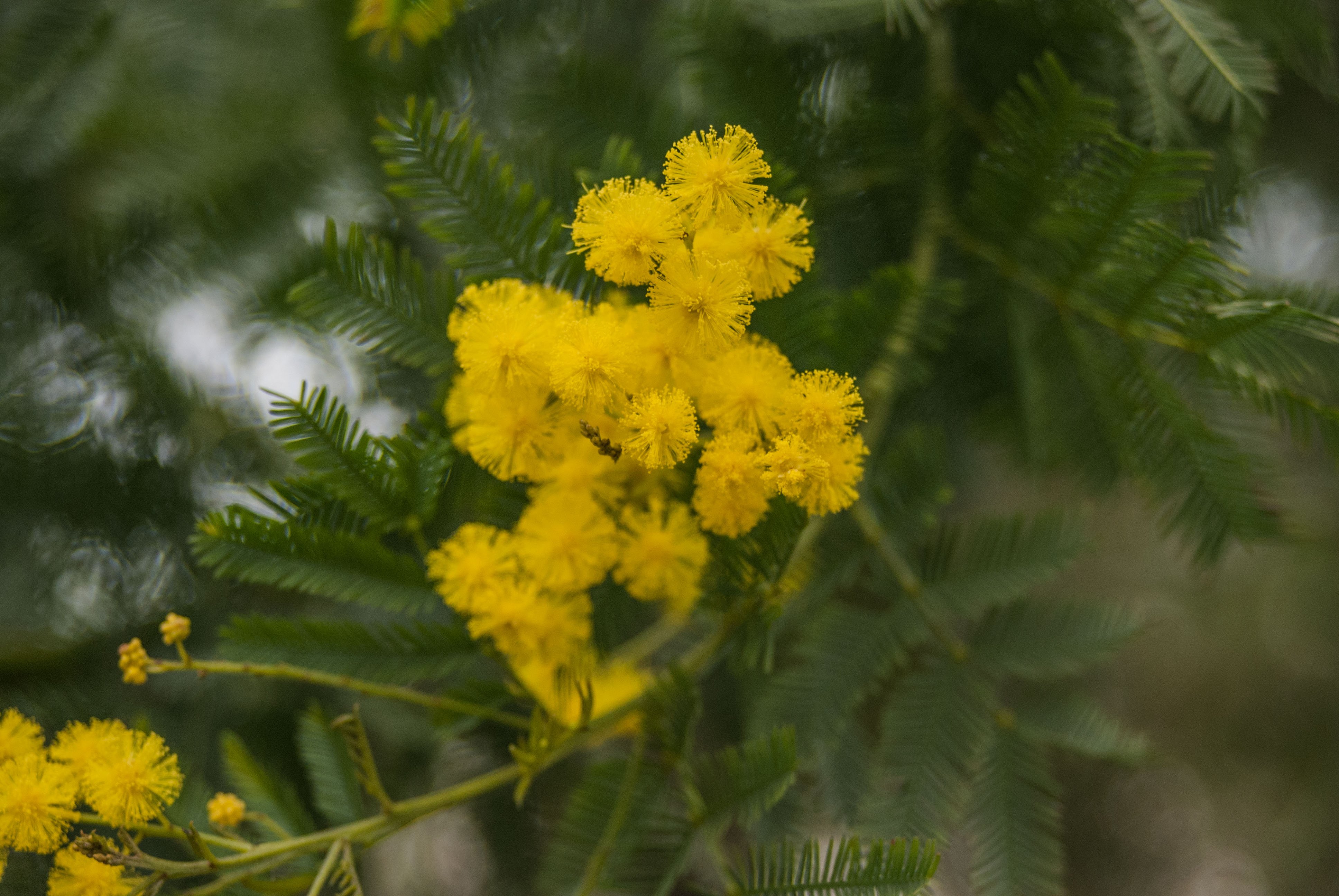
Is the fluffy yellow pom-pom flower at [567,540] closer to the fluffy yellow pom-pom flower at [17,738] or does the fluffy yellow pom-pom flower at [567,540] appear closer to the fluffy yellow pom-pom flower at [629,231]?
the fluffy yellow pom-pom flower at [629,231]

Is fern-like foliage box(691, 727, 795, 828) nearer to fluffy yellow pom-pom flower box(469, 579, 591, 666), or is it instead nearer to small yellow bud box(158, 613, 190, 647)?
fluffy yellow pom-pom flower box(469, 579, 591, 666)

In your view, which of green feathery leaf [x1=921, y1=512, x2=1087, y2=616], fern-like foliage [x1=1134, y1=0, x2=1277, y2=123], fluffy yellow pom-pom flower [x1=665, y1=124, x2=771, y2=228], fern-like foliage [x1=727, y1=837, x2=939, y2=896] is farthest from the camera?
green feathery leaf [x1=921, y1=512, x2=1087, y2=616]

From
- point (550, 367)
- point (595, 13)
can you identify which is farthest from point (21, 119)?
point (550, 367)

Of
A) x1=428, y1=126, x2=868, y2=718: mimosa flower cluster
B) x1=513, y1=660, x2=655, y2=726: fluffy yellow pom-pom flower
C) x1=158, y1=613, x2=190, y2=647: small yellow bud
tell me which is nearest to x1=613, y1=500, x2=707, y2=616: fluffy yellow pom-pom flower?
x1=428, y1=126, x2=868, y2=718: mimosa flower cluster

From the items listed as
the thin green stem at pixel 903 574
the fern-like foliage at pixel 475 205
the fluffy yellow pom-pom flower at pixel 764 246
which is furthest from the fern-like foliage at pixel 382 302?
the thin green stem at pixel 903 574

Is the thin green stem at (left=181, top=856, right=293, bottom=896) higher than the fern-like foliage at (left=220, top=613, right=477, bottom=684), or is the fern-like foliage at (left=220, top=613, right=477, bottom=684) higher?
the fern-like foliage at (left=220, top=613, right=477, bottom=684)

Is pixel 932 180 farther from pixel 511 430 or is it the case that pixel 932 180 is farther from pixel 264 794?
pixel 264 794

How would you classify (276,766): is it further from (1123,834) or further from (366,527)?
(1123,834)
